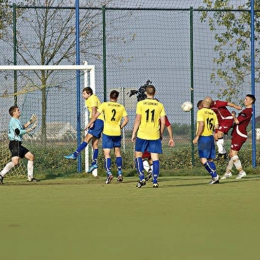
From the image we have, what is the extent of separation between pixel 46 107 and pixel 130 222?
33.0 feet

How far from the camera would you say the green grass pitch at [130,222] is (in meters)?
7.27

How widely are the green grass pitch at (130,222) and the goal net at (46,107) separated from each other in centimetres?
338

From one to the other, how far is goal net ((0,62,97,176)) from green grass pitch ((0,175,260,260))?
338 centimetres

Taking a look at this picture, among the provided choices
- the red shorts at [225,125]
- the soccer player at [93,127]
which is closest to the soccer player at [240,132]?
the red shorts at [225,125]

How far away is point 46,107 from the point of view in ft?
63.3

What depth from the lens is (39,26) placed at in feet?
74.3

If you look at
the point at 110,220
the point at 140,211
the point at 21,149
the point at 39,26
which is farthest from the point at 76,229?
the point at 39,26

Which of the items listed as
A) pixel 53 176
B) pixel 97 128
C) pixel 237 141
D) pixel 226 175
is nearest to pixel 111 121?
pixel 97 128

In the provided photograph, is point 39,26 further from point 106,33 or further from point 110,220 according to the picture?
point 110,220

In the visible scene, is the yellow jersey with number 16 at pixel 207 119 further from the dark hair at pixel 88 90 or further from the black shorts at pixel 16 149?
the black shorts at pixel 16 149

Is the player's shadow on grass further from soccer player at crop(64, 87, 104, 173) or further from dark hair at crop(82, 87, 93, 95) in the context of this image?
dark hair at crop(82, 87, 93, 95)

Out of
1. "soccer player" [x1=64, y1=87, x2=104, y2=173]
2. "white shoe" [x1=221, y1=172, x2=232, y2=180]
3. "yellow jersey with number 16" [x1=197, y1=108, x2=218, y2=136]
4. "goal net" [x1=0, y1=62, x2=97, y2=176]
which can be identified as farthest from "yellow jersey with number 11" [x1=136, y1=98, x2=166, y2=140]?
"goal net" [x1=0, y1=62, x2=97, y2=176]

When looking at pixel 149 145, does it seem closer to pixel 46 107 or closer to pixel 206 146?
pixel 206 146

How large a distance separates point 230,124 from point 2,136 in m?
5.15
